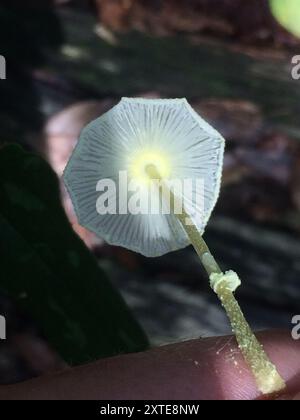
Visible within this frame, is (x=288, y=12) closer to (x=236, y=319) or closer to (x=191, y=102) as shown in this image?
(x=236, y=319)

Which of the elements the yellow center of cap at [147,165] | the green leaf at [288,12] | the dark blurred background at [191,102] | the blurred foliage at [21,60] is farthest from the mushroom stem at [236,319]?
the blurred foliage at [21,60]

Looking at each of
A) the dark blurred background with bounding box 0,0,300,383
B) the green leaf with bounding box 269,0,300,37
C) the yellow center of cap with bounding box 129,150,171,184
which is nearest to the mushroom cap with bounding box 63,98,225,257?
the yellow center of cap with bounding box 129,150,171,184

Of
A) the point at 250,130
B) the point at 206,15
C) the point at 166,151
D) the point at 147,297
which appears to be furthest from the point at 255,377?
the point at 206,15

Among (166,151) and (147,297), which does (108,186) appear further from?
(147,297)

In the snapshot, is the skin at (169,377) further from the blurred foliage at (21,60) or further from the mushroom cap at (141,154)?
the blurred foliage at (21,60)

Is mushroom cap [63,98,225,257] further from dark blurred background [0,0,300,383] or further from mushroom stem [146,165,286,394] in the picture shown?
dark blurred background [0,0,300,383]
